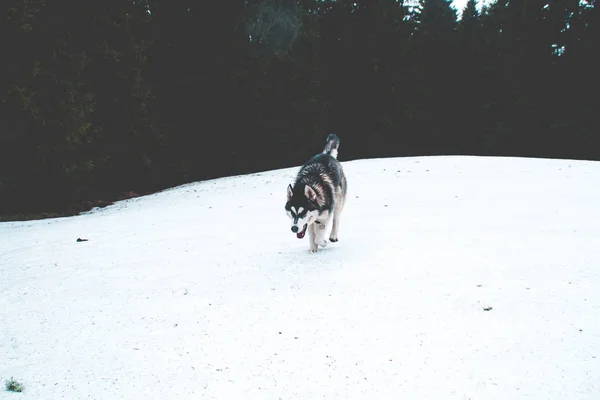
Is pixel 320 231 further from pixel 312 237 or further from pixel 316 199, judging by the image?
pixel 316 199

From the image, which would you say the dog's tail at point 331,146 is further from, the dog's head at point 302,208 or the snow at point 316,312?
the dog's head at point 302,208

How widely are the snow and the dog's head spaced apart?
587 millimetres

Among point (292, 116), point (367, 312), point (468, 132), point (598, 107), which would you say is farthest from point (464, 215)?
point (468, 132)

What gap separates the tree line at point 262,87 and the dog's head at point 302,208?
43.7 feet

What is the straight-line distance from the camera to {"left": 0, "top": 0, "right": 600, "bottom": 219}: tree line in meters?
16.5

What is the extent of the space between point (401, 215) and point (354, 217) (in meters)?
1.11

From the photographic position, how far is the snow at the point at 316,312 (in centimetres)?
331

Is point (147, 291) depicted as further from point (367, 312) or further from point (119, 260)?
point (367, 312)

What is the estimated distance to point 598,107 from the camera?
1142 inches

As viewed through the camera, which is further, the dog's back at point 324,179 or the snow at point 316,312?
the dog's back at point 324,179

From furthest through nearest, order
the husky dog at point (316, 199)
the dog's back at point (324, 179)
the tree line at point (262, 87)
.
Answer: the tree line at point (262, 87)
the dog's back at point (324, 179)
the husky dog at point (316, 199)

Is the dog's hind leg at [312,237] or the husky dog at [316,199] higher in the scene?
the husky dog at [316,199]

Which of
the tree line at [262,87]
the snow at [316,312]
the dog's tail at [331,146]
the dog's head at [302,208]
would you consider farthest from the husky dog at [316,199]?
the tree line at [262,87]

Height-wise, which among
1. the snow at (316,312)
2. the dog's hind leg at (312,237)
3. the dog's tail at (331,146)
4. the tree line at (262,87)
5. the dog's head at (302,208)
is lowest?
the snow at (316,312)
